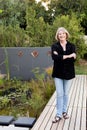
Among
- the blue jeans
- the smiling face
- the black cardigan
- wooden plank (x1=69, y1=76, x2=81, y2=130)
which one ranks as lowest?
wooden plank (x1=69, y1=76, x2=81, y2=130)

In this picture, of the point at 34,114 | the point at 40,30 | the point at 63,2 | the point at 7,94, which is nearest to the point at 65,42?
the point at 34,114

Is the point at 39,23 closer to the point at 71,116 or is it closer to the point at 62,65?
the point at 71,116

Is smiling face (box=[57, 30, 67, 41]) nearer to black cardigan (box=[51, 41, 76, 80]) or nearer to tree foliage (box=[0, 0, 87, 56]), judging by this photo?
black cardigan (box=[51, 41, 76, 80])

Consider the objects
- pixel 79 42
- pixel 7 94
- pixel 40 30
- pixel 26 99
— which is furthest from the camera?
pixel 79 42

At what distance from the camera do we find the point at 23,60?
10.0 metres

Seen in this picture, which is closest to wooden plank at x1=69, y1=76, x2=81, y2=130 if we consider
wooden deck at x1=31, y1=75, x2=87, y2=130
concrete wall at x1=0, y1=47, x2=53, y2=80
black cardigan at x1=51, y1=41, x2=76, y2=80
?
wooden deck at x1=31, y1=75, x2=87, y2=130

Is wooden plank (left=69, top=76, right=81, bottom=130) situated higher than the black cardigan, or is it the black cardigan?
the black cardigan

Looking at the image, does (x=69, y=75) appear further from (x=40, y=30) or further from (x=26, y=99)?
(x=40, y=30)

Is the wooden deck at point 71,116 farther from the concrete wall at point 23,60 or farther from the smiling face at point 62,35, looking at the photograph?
the concrete wall at point 23,60

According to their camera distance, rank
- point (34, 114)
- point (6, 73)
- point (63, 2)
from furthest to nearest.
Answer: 1. point (63, 2)
2. point (6, 73)
3. point (34, 114)

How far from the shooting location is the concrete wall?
988cm

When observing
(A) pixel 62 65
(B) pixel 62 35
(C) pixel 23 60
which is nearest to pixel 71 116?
(A) pixel 62 65

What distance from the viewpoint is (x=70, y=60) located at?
4703mm

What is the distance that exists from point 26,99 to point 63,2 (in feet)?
38.2
